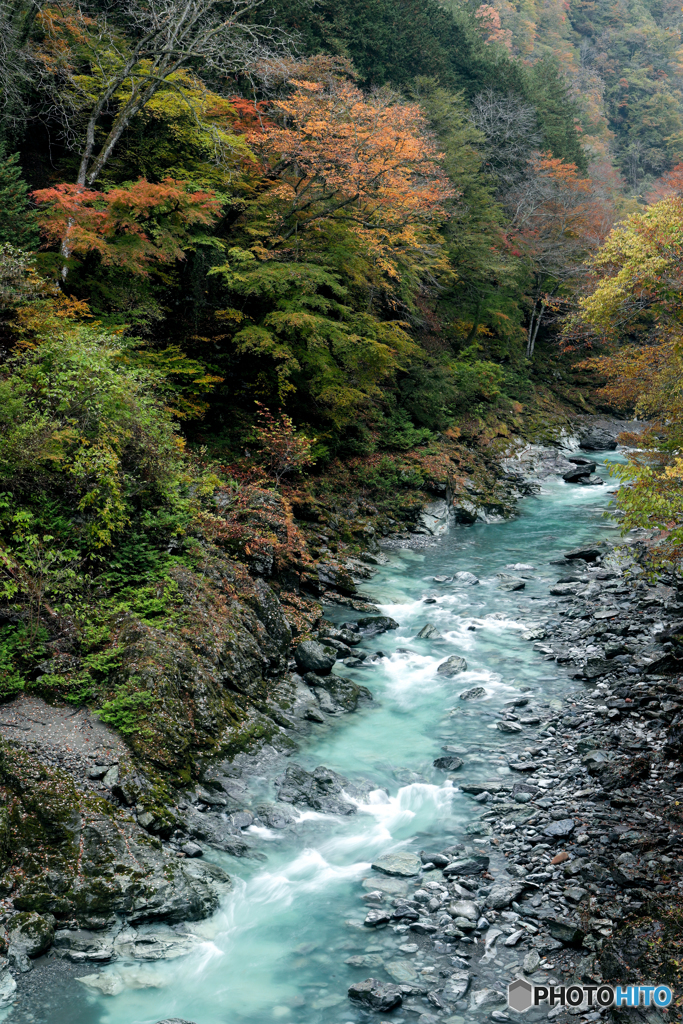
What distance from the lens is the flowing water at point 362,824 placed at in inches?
225

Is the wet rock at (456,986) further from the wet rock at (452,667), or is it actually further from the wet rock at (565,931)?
the wet rock at (452,667)

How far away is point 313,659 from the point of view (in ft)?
36.2

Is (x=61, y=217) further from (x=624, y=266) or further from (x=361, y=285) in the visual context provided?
(x=624, y=266)

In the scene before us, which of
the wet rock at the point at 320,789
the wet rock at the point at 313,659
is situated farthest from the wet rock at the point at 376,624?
the wet rock at the point at 320,789

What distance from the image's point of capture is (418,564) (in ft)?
56.4

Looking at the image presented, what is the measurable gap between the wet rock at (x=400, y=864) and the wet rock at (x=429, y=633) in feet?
18.5

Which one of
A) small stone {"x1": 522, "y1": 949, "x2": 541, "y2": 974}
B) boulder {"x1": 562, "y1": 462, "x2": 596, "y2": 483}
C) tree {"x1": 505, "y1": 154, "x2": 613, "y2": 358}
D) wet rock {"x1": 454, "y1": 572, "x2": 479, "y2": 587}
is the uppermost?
tree {"x1": 505, "y1": 154, "x2": 613, "y2": 358}

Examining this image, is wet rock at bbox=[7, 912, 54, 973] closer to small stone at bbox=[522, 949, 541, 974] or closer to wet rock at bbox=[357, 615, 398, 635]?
small stone at bbox=[522, 949, 541, 974]

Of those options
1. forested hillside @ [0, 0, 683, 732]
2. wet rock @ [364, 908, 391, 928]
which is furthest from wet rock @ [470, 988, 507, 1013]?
forested hillside @ [0, 0, 683, 732]

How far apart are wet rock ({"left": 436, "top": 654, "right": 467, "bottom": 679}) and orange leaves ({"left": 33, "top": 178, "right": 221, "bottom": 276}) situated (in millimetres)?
9590

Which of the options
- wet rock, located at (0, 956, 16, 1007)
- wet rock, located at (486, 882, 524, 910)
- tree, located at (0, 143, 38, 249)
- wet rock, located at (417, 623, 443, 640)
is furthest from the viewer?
wet rock, located at (417, 623, 443, 640)

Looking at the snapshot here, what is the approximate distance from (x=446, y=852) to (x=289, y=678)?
12.8 feet

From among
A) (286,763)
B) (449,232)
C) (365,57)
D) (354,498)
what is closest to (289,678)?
(286,763)

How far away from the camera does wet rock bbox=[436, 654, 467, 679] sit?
11723 millimetres
